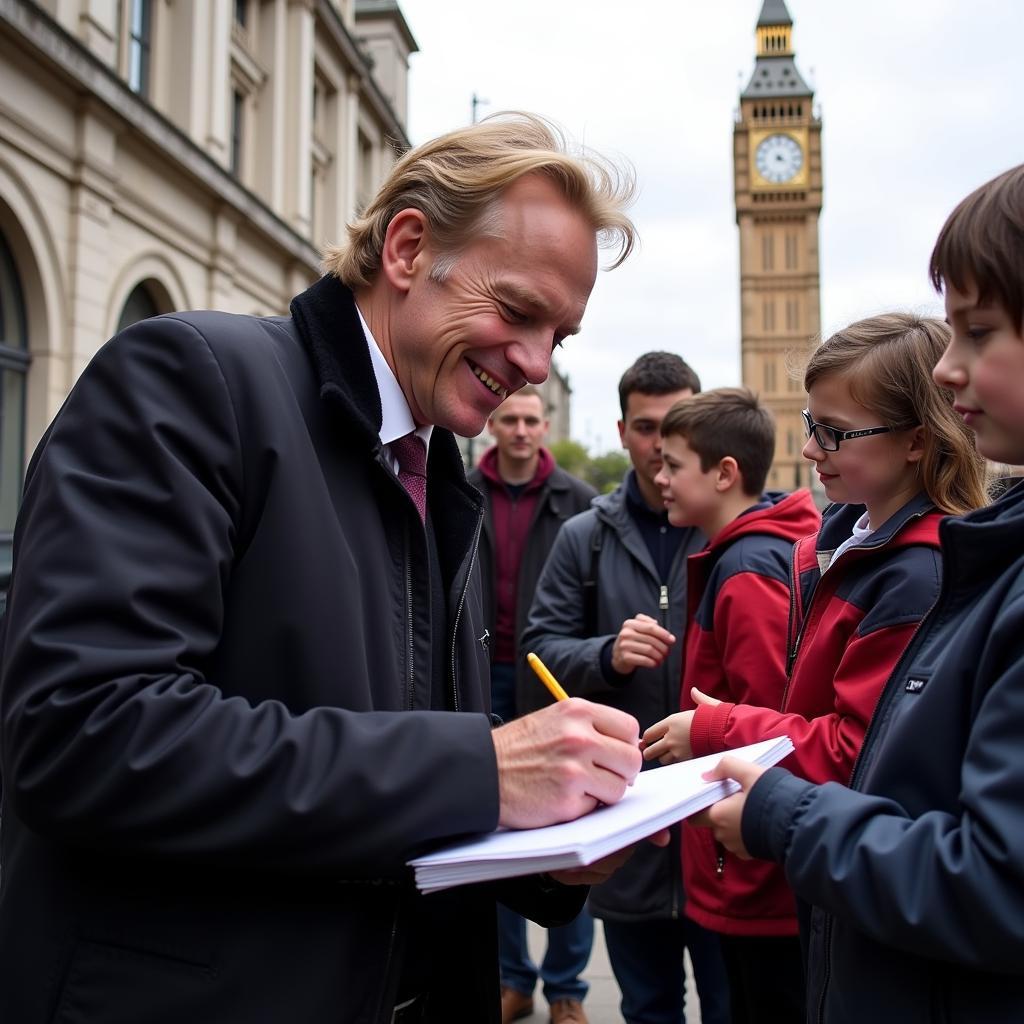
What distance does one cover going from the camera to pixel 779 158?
275 feet

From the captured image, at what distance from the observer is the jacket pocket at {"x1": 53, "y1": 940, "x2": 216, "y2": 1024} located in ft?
3.89

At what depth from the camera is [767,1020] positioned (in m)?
2.49

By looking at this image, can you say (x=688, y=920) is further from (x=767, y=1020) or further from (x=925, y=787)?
(x=925, y=787)

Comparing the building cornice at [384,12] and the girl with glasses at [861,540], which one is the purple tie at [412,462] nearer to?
the girl with glasses at [861,540]

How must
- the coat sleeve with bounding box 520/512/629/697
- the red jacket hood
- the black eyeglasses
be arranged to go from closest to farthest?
the black eyeglasses
the red jacket hood
the coat sleeve with bounding box 520/512/629/697

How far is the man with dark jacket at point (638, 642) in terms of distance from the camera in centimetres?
323

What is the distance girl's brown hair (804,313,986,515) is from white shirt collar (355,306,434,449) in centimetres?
103

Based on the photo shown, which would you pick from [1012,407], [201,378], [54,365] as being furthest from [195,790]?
[54,365]

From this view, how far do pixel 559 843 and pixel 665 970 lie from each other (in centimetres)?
254

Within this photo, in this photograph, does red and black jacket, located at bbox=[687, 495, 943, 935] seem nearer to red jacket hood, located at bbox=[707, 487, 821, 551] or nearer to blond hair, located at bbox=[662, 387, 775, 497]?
red jacket hood, located at bbox=[707, 487, 821, 551]

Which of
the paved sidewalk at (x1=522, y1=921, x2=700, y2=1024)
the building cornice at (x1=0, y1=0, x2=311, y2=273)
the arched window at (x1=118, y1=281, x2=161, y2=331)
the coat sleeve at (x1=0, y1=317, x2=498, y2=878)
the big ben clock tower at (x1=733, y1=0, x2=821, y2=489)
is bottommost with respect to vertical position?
the paved sidewalk at (x1=522, y1=921, x2=700, y2=1024)

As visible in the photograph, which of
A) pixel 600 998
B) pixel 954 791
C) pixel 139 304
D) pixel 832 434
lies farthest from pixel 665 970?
pixel 139 304

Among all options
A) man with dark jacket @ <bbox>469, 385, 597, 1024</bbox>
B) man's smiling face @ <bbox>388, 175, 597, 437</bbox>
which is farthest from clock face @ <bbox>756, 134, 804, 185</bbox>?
man's smiling face @ <bbox>388, 175, 597, 437</bbox>

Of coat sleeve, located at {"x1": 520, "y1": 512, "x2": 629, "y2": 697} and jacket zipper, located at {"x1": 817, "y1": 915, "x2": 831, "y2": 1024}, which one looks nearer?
jacket zipper, located at {"x1": 817, "y1": 915, "x2": 831, "y2": 1024}
